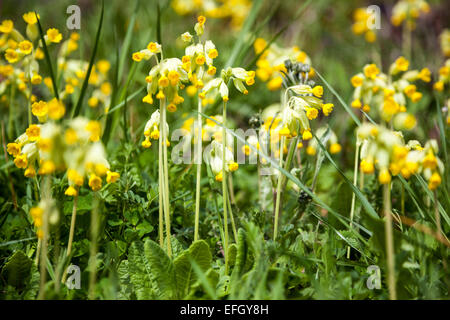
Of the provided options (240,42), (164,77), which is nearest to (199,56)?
(164,77)

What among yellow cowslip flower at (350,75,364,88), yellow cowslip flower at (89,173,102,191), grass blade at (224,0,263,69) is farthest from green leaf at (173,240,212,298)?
grass blade at (224,0,263,69)

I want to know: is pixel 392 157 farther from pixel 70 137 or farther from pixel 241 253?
pixel 70 137

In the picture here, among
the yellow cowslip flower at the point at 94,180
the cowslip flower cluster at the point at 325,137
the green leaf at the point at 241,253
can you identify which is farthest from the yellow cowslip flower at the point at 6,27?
the cowslip flower cluster at the point at 325,137

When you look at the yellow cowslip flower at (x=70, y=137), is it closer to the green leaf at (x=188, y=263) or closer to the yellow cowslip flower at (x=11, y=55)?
the green leaf at (x=188, y=263)

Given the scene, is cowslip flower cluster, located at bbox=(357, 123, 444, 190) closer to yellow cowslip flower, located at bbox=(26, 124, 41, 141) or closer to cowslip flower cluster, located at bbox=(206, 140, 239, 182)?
cowslip flower cluster, located at bbox=(206, 140, 239, 182)

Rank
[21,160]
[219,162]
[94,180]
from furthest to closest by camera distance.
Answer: [219,162] → [21,160] → [94,180]

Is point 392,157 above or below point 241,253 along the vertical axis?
above
